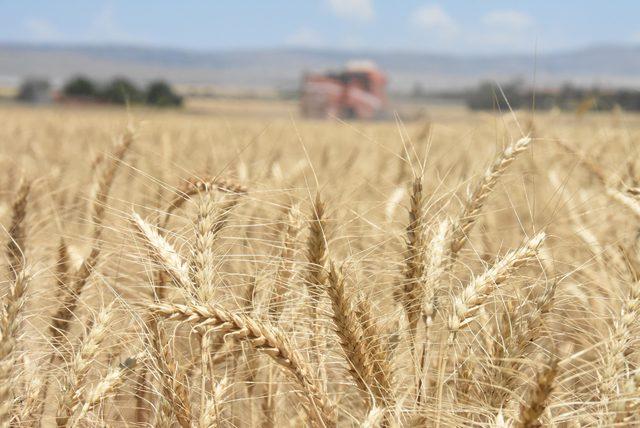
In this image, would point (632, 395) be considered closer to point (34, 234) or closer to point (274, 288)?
point (274, 288)

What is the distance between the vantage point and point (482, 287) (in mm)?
1030

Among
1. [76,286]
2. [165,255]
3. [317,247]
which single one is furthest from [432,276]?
[76,286]

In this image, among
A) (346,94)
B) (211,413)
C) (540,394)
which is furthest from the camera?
(346,94)

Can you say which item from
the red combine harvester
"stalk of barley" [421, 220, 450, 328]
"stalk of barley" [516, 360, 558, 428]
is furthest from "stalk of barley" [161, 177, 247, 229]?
the red combine harvester

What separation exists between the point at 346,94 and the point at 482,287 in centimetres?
3423

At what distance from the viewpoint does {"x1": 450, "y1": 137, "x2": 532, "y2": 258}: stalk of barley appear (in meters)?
1.23

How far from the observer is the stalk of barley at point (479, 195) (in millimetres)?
1231

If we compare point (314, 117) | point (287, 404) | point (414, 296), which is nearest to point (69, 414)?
point (414, 296)

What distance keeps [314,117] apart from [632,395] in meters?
32.9

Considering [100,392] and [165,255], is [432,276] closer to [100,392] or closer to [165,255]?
[165,255]

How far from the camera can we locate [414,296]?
1197mm

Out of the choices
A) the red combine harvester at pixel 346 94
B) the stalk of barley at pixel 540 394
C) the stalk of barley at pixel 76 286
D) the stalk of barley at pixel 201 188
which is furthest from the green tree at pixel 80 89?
the stalk of barley at pixel 540 394

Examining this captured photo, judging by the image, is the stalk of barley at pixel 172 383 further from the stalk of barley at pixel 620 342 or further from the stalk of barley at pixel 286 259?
the stalk of barley at pixel 620 342

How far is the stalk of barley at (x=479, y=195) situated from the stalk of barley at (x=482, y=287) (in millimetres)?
151
